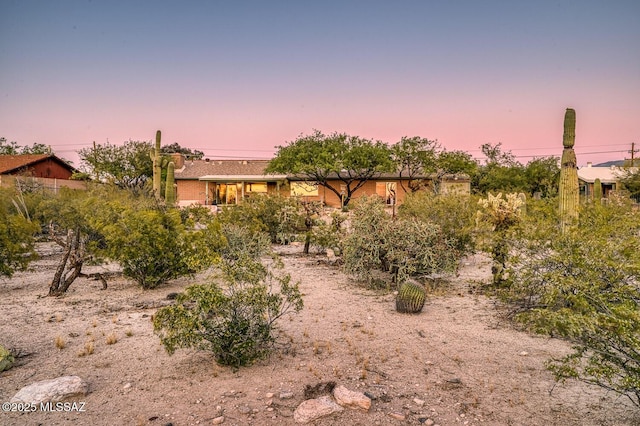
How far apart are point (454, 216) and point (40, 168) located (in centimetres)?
3672

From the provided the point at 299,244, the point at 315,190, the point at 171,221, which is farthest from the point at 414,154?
the point at 171,221

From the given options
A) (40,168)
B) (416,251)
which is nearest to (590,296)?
(416,251)

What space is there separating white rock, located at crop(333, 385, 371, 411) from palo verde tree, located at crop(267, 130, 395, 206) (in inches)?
1066

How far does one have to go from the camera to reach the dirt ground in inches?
161

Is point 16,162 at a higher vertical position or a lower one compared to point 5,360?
higher

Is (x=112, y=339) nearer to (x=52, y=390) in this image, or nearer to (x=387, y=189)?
(x=52, y=390)

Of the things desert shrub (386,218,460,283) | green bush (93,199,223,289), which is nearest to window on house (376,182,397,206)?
desert shrub (386,218,460,283)

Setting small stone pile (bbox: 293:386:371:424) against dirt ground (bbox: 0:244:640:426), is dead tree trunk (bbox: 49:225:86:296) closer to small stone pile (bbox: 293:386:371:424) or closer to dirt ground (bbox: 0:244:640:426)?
dirt ground (bbox: 0:244:640:426)

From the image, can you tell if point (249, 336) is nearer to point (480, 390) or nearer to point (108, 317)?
point (480, 390)

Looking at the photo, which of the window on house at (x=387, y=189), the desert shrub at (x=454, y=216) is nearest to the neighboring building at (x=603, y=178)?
the window on house at (x=387, y=189)

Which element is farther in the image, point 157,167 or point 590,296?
point 157,167

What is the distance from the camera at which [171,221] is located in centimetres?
973

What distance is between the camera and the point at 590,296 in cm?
435

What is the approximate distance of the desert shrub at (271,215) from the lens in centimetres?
1524
